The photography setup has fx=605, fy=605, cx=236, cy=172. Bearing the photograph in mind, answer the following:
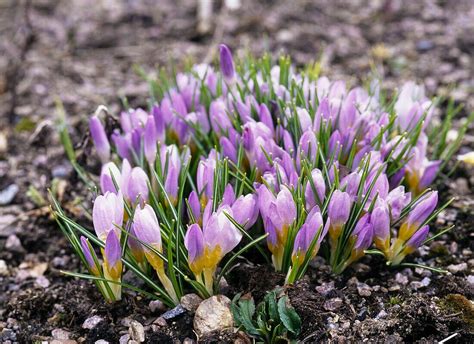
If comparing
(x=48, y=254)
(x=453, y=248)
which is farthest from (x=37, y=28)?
(x=453, y=248)

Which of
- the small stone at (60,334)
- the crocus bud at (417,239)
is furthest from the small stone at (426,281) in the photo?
the small stone at (60,334)

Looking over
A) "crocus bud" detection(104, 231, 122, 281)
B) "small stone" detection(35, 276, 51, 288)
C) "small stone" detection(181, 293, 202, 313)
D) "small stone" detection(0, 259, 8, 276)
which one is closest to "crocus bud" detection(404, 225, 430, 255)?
"small stone" detection(181, 293, 202, 313)

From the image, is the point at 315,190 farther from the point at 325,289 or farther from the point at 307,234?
the point at 325,289

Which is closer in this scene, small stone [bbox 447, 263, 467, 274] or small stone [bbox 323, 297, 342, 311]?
small stone [bbox 323, 297, 342, 311]

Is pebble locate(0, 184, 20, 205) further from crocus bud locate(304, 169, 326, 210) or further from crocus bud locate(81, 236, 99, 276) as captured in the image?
crocus bud locate(304, 169, 326, 210)

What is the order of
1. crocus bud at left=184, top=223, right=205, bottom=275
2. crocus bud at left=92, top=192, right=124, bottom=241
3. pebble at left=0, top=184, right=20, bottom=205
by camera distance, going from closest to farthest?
crocus bud at left=184, top=223, right=205, bottom=275, crocus bud at left=92, top=192, right=124, bottom=241, pebble at left=0, top=184, right=20, bottom=205

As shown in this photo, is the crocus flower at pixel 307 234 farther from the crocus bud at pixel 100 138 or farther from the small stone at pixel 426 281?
the crocus bud at pixel 100 138

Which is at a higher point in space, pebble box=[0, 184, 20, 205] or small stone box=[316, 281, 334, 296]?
small stone box=[316, 281, 334, 296]

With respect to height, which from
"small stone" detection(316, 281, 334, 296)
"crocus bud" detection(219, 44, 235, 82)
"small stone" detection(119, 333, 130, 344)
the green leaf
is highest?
"crocus bud" detection(219, 44, 235, 82)
